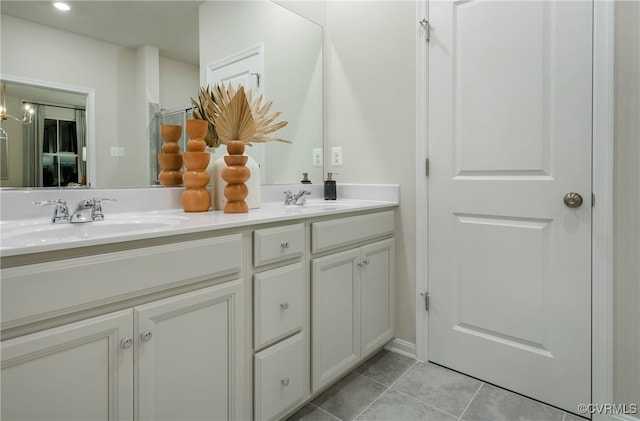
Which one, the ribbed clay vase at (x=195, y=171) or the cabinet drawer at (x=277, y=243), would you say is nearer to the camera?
the cabinet drawer at (x=277, y=243)

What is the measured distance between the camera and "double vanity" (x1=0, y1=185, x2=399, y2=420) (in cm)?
80

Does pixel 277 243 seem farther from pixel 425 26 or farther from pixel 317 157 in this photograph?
pixel 425 26

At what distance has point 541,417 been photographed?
4.94ft

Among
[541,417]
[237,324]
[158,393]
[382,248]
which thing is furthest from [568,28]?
[158,393]

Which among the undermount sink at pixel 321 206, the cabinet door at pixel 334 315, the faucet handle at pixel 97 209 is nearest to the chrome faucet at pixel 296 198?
the undermount sink at pixel 321 206

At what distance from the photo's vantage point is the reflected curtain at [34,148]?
1.23m

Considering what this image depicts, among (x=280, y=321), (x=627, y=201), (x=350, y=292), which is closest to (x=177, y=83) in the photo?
(x=280, y=321)

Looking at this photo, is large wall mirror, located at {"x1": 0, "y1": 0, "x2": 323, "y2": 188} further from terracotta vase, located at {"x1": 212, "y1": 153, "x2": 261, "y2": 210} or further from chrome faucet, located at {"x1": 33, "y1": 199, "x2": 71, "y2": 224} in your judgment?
terracotta vase, located at {"x1": 212, "y1": 153, "x2": 261, "y2": 210}

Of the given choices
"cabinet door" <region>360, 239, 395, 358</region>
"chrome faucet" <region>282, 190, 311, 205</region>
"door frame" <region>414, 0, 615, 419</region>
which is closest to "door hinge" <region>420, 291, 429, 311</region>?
"cabinet door" <region>360, 239, 395, 358</region>

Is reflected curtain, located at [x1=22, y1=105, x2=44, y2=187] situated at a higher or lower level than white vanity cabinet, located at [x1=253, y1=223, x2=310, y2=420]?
higher

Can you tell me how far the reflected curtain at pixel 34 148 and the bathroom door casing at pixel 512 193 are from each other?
166cm

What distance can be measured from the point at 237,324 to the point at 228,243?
0.89ft

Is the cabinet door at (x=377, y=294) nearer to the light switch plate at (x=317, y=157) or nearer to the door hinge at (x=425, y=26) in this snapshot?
the light switch plate at (x=317, y=157)

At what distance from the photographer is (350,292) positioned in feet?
5.58
